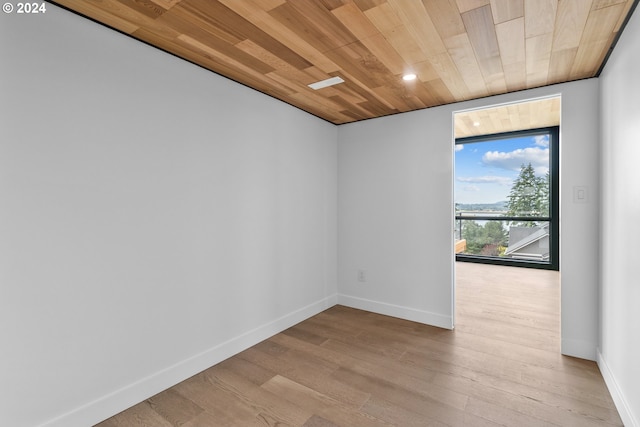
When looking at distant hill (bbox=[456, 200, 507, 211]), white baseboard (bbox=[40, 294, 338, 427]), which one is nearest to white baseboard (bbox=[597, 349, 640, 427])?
white baseboard (bbox=[40, 294, 338, 427])

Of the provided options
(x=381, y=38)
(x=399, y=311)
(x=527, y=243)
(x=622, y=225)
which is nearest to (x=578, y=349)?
(x=622, y=225)

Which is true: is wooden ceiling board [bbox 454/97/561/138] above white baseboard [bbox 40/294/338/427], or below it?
above

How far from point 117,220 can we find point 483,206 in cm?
661

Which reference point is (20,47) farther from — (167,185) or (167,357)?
(167,357)

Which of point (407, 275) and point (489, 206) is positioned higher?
point (489, 206)

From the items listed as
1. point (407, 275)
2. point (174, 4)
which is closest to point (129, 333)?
point (174, 4)

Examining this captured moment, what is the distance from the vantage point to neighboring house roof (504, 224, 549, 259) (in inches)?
226

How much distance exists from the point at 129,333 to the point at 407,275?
267 centimetres

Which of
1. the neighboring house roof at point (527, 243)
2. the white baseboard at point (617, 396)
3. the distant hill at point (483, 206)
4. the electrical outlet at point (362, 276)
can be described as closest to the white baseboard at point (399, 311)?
the electrical outlet at point (362, 276)

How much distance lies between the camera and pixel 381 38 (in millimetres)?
1930

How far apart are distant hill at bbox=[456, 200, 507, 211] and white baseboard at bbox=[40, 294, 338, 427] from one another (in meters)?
5.08

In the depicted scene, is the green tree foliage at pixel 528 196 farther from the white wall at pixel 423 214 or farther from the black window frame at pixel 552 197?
the white wall at pixel 423 214

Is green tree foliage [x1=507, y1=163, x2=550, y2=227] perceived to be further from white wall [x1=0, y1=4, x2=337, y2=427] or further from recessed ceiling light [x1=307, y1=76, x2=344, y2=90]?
white wall [x1=0, y1=4, x2=337, y2=427]

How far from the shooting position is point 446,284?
3213mm
